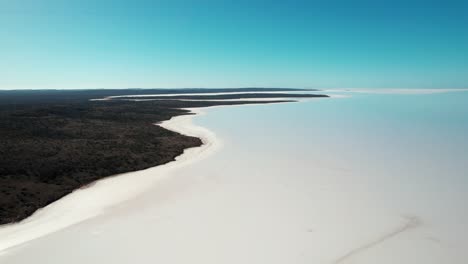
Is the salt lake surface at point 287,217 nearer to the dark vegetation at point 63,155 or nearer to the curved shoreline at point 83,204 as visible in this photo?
the curved shoreline at point 83,204

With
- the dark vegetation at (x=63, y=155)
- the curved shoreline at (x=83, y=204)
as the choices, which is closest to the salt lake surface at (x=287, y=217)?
the curved shoreline at (x=83, y=204)

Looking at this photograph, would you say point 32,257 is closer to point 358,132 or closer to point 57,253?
point 57,253

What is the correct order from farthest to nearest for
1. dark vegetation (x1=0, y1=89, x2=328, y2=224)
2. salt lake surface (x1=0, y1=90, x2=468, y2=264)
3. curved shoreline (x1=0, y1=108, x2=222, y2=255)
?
dark vegetation (x1=0, y1=89, x2=328, y2=224)
curved shoreline (x1=0, y1=108, x2=222, y2=255)
salt lake surface (x1=0, y1=90, x2=468, y2=264)

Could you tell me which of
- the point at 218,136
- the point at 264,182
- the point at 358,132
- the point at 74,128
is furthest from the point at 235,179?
the point at 74,128

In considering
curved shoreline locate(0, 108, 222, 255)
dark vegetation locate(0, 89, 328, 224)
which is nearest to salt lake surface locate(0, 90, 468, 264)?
curved shoreline locate(0, 108, 222, 255)

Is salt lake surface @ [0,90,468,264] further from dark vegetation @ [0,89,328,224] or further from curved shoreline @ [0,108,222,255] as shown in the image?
dark vegetation @ [0,89,328,224]

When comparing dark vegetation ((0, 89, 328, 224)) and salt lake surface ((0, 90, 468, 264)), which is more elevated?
dark vegetation ((0, 89, 328, 224))
